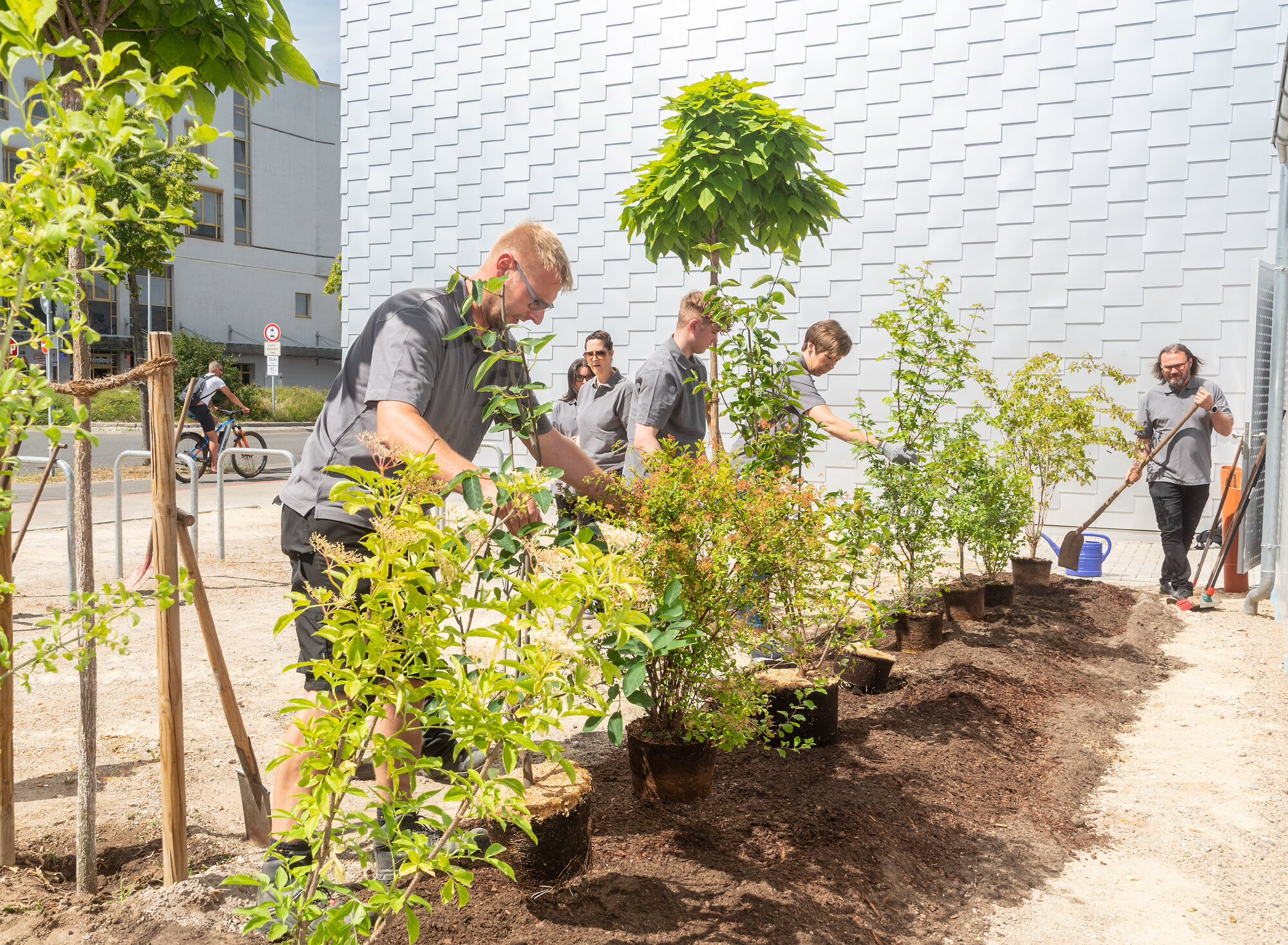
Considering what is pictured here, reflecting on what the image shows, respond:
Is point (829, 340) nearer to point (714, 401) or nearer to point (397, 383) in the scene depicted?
point (714, 401)

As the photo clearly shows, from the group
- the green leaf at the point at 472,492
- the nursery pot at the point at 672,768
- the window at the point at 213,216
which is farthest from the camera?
the window at the point at 213,216

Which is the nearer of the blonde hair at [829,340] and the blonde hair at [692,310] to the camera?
the blonde hair at [692,310]

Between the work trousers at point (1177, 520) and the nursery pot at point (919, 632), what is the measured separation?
2.85 meters

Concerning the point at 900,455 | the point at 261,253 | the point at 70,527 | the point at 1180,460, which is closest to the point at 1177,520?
the point at 1180,460

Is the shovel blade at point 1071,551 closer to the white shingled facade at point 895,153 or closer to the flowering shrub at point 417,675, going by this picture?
the white shingled facade at point 895,153

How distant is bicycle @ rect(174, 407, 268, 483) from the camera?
13703 millimetres

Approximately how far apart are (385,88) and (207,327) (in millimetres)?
23510

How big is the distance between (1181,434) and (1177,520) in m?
0.66

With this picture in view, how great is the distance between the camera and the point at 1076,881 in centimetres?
283

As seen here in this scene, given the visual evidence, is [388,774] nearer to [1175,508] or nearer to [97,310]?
[1175,508]

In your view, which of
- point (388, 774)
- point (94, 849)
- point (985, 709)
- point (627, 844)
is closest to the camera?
point (388, 774)

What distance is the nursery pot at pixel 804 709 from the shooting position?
11.4 feet

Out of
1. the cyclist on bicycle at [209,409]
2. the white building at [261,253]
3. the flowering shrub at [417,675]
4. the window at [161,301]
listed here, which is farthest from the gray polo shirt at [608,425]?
the window at [161,301]

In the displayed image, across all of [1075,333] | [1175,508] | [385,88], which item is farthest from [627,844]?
[385,88]
